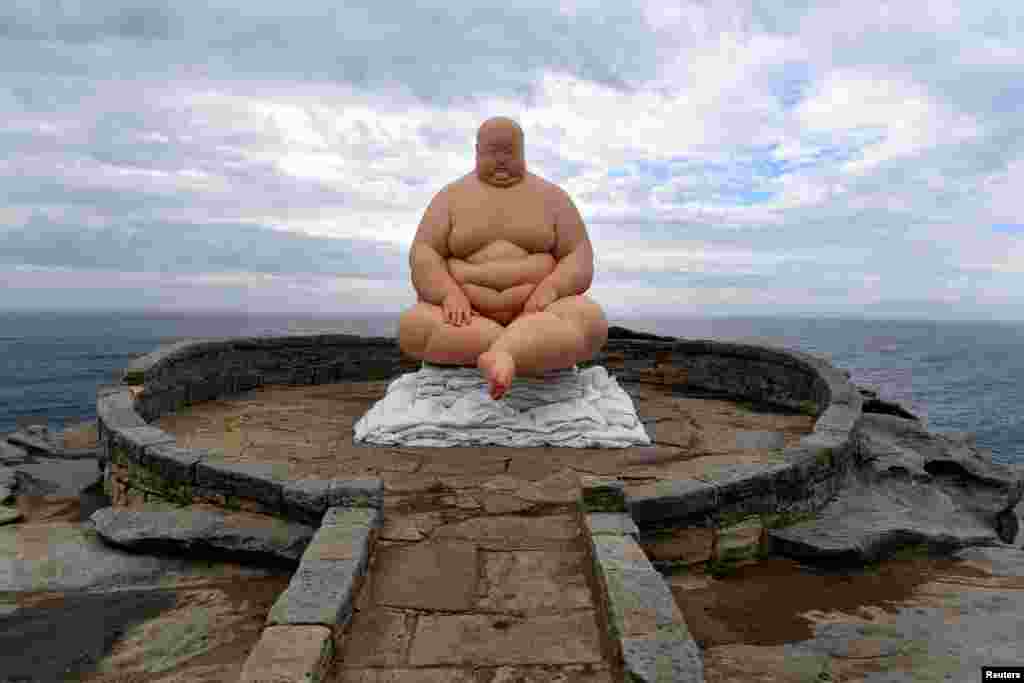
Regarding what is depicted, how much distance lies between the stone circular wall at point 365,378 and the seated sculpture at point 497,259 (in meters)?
1.81

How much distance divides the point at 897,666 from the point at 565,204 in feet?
13.6

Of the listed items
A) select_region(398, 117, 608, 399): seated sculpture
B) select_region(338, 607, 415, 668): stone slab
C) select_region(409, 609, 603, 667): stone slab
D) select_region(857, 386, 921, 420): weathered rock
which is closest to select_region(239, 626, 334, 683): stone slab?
select_region(338, 607, 415, 668): stone slab

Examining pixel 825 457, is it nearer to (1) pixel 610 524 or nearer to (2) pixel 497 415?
(1) pixel 610 524

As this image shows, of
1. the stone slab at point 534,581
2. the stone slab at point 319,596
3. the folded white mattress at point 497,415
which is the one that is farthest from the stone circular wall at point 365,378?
the folded white mattress at point 497,415

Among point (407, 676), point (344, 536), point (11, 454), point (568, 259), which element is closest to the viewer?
point (407, 676)

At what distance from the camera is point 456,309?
18.5 ft

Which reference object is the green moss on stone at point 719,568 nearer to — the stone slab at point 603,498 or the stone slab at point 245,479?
the stone slab at point 603,498

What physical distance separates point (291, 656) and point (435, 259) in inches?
153

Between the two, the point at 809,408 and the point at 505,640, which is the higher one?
the point at 809,408

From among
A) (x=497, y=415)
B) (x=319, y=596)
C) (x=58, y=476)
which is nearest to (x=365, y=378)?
(x=58, y=476)

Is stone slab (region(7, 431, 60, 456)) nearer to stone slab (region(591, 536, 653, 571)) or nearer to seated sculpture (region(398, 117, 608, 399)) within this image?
seated sculpture (region(398, 117, 608, 399))

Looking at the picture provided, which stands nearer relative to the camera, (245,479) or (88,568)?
(88,568)

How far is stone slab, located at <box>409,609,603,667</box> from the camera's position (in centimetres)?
270

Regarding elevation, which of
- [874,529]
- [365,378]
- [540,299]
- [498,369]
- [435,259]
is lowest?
[874,529]
